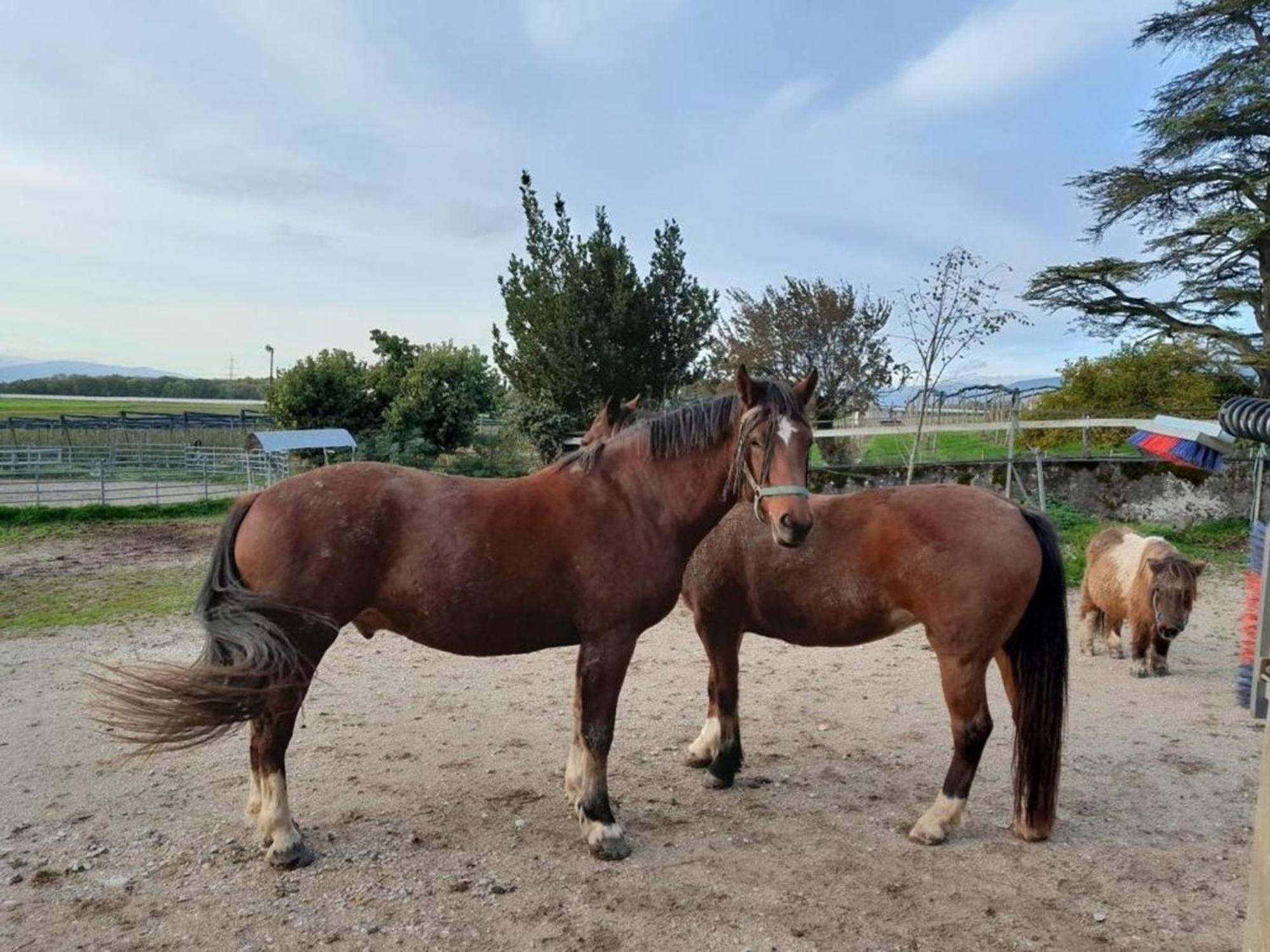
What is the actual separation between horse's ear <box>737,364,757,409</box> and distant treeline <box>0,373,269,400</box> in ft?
287

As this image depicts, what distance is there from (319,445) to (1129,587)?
13.7m

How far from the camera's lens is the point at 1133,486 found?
11.8 meters

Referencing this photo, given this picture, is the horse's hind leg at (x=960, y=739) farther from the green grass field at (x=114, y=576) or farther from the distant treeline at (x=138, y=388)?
the distant treeline at (x=138, y=388)

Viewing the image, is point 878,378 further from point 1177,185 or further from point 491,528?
point 491,528

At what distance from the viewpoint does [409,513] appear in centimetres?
334

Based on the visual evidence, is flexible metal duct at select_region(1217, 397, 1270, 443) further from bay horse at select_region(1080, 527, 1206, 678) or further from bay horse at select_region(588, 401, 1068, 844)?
bay horse at select_region(1080, 527, 1206, 678)

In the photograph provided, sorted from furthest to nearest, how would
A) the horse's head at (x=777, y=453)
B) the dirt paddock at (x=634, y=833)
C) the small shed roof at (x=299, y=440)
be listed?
1. the small shed roof at (x=299, y=440)
2. the horse's head at (x=777, y=453)
3. the dirt paddock at (x=634, y=833)

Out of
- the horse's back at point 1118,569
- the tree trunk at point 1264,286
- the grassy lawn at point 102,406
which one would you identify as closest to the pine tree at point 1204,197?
the tree trunk at point 1264,286

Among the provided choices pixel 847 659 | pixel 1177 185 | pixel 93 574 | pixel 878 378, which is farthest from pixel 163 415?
pixel 1177 185

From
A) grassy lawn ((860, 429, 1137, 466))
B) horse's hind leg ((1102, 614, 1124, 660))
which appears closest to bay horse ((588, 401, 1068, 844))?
horse's hind leg ((1102, 614, 1124, 660))

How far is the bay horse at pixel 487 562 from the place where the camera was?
3.09 metres

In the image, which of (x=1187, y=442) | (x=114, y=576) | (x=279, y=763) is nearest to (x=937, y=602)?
(x=279, y=763)

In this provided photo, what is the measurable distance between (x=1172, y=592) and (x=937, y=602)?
136 inches

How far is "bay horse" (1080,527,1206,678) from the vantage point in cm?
576
